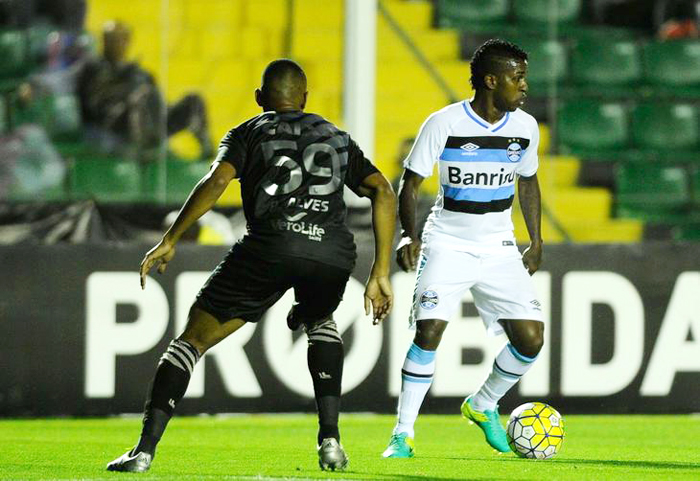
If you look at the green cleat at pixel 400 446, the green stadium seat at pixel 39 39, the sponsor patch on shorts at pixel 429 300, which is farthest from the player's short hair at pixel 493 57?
the green stadium seat at pixel 39 39

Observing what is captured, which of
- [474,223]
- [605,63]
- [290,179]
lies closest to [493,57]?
[474,223]

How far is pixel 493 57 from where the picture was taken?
21.5 ft

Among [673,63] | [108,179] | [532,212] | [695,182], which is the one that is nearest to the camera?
[532,212]

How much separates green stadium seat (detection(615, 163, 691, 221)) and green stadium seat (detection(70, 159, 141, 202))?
3.95 metres

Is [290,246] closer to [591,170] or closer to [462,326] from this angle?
[462,326]

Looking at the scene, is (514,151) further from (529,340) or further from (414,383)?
(414,383)

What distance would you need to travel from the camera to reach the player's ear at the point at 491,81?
655 centimetres

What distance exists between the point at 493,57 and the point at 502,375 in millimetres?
1474

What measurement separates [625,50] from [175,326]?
5949mm

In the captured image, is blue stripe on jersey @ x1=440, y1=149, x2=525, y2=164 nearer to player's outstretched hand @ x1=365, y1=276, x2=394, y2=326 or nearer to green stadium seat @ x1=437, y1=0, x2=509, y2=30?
player's outstretched hand @ x1=365, y1=276, x2=394, y2=326

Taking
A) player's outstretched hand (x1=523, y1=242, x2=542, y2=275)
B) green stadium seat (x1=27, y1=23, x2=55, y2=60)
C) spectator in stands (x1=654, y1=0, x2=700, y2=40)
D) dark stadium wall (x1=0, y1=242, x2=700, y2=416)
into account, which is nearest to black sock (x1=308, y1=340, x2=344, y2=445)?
player's outstretched hand (x1=523, y1=242, x2=542, y2=275)

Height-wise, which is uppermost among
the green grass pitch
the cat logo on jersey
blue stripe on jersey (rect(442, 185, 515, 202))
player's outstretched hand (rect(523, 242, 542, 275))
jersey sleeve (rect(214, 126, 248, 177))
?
jersey sleeve (rect(214, 126, 248, 177))

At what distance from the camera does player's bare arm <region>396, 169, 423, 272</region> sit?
6.46 metres

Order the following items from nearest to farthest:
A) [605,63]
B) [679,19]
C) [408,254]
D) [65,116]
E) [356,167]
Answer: [356,167] → [408,254] → [65,116] → [605,63] → [679,19]
